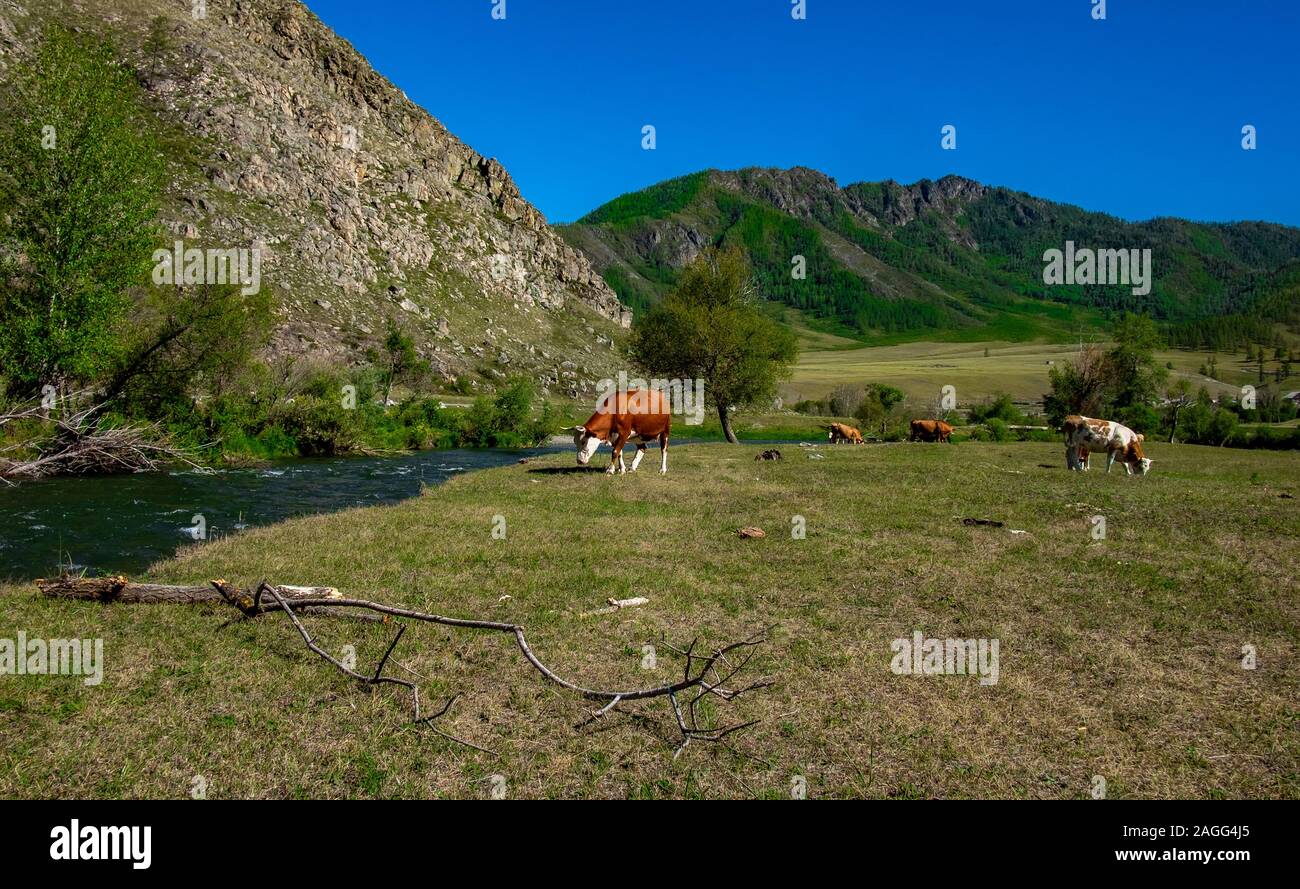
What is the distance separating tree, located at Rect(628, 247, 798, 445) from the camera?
46219mm

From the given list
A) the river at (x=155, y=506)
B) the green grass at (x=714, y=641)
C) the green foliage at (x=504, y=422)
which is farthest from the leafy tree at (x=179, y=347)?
the green grass at (x=714, y=641)

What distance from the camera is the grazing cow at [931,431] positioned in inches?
1847

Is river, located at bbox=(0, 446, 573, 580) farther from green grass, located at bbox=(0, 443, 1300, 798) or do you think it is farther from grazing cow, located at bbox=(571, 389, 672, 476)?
grazing cow, located at bbox=(571, 389, 672, 476)

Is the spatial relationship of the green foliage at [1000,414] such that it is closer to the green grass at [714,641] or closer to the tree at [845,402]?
the tree at [845,402]

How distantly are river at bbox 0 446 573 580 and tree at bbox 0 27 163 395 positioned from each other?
5.73m

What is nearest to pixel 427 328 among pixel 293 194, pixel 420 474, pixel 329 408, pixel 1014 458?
pixel 293 194

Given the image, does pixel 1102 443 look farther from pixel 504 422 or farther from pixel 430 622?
pixel 504 422

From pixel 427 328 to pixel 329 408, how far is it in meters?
69.6

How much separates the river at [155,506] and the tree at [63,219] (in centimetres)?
573

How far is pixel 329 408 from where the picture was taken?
122 feet

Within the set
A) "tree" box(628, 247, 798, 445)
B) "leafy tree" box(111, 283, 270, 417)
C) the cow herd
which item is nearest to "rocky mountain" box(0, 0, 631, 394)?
"leafy tree" box(111, 283, 270, 417)

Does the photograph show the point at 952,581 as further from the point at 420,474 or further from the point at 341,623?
the point at 420,474
